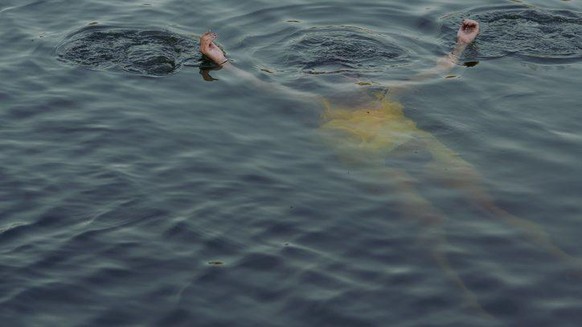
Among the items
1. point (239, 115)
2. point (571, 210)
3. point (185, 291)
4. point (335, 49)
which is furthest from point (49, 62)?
point (571, 210)

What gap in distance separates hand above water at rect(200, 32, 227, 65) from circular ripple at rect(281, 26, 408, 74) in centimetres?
87

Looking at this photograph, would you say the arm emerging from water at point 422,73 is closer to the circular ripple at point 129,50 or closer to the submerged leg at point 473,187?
the circular ripple at point 129,50

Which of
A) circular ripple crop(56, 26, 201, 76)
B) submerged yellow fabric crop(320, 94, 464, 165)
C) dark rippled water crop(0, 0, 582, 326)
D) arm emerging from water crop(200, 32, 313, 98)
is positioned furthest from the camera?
circular ripple crop(56, 26, 201, 76)

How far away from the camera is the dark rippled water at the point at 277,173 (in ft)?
25.4

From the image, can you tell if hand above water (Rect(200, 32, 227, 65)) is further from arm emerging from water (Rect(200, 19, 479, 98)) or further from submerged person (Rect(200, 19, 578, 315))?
submerged person (Rect(200, 19, 578, 315))

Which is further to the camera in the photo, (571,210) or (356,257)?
(571,210)

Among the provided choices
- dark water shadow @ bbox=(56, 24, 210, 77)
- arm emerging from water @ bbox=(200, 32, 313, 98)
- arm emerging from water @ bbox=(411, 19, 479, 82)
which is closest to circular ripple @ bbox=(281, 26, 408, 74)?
arm emerging from water @ bbox=(411, 19, 479, 82)

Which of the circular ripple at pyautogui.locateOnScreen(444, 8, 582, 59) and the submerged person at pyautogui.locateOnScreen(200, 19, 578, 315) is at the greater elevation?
the circular ripple at pyautogui.locateOnScreen(444, 8, 582, 59)

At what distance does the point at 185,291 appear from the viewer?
25.5 feet

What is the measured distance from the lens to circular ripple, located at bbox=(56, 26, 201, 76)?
12.0 meters

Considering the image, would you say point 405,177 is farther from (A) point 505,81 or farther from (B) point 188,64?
(B) point 188,64

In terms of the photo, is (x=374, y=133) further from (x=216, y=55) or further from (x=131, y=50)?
(x=131, y=50)

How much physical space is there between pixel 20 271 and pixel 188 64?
4.81 m

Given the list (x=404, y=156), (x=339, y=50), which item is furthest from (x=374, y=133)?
(x=339, y=50)
